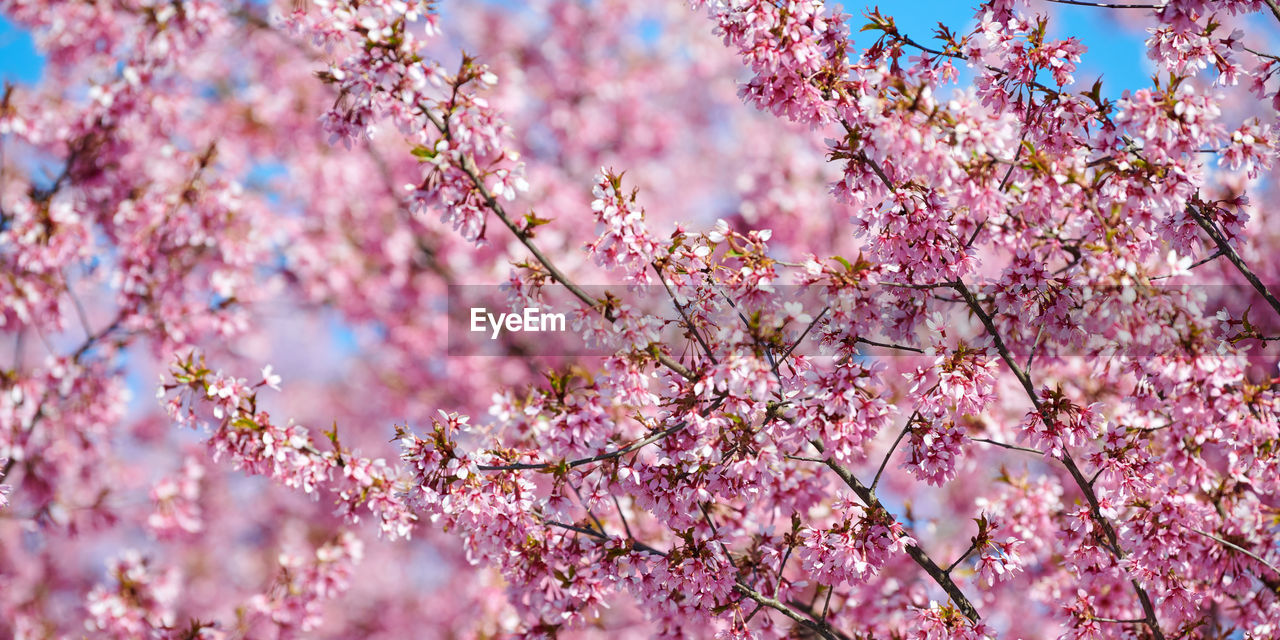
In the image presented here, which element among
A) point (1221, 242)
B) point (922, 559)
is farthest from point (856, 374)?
point (1221, 242)

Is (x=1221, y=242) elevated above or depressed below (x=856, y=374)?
above

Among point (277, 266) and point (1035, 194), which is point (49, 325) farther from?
point (1035, 194)

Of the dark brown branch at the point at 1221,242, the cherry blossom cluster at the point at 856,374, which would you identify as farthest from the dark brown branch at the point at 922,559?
the dark brown branch at the point at 1221,242

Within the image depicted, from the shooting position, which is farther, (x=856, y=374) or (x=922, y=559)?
(x=922, y=559)

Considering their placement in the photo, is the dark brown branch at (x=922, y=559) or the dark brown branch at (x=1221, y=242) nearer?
the dark brown branch at (x=1221, y=242)

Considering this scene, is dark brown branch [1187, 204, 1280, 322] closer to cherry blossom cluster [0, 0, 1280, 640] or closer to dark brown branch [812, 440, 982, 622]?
cherry blossom cluster [0, 0, 1280, 640]

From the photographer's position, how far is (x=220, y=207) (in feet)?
21.7

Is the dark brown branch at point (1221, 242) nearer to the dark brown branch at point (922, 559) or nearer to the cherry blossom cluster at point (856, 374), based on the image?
the cherry blossom cluster at point (856, 374)

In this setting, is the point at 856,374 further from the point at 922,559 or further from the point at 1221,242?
the point at 1221,242

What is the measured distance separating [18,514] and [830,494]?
19.6 ft

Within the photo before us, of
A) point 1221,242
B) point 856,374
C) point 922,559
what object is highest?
point 1221,242

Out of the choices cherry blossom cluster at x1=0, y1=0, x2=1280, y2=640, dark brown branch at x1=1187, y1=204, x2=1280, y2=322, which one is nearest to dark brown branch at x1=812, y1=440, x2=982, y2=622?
cherry blossom cluster at x1=0, y1=0, x2=1280, y2=640

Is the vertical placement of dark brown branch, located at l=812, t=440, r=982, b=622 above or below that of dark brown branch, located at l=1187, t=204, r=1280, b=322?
below

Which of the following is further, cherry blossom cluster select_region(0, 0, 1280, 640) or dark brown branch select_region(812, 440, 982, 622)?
dark brown branch select_region(812, 440, 982, 622)
